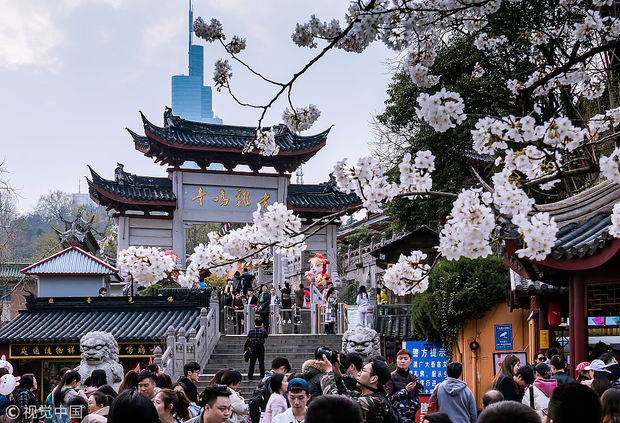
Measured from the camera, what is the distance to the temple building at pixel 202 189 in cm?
2688

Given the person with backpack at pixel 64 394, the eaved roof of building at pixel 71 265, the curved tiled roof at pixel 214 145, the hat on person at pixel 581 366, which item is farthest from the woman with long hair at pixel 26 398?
the curved tiled roof at pixel 214 145

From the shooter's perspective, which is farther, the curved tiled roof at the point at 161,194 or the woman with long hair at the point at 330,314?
the curved tiled roof at the point at 161,194

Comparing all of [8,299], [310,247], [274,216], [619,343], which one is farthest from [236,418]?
[8,299]

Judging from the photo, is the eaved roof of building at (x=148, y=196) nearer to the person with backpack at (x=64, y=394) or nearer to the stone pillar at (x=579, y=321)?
the person with backpack at (x=64, y=394)

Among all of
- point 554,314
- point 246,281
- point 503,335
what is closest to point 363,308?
point 503,335

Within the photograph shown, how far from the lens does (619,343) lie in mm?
14367

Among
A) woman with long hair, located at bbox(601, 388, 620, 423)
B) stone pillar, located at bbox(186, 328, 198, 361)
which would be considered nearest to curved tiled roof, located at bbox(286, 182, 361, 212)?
stone pillar, located at bbox(186, 328, 198, 361)

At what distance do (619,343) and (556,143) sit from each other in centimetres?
1018

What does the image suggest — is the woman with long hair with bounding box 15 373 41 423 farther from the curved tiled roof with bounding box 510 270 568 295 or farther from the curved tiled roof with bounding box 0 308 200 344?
the curved tiled roof with bounding box 0 308 200 344

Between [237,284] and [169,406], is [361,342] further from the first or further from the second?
[237,284]

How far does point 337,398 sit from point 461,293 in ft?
38.3

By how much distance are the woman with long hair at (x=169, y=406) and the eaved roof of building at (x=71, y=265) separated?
1964 centimetres

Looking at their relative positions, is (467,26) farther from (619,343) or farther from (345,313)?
(345,313)

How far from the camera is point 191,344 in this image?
17.4 m
